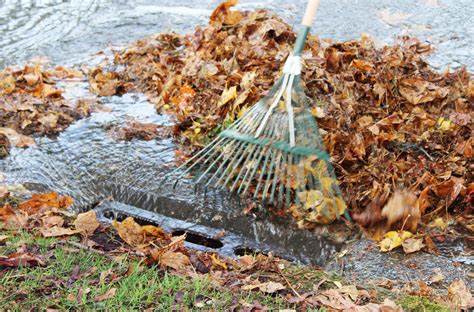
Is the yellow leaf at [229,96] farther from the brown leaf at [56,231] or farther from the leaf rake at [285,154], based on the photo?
the brown leaf at [56,231]

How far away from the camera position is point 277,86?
11.5 feet

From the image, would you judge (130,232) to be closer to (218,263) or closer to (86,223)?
(86,223)

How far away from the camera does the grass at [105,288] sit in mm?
2350

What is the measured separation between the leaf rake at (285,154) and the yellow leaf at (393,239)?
0.85 feet

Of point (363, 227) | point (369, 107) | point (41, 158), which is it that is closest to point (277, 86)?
point (369, 107)

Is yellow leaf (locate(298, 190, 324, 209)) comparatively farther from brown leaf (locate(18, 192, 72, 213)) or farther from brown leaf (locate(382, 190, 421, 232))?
brown leaf (locate(18, 192, 72, 213))

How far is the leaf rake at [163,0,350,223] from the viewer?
323cm

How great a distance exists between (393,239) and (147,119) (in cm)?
214

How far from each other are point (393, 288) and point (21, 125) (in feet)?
9.33

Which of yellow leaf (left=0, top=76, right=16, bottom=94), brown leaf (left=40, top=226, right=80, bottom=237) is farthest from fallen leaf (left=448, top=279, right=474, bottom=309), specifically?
yellow leaf (left=0, top=76, right=16, bottom=94)

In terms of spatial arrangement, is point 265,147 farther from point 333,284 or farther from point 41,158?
point 41,158

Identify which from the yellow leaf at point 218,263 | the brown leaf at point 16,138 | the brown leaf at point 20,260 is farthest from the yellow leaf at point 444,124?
the brown leaf at point 16,138

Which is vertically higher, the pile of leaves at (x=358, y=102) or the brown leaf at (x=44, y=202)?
the pile of leaves at (x=358, y=102)

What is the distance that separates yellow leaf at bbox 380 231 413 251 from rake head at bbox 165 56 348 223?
0.29 metres
